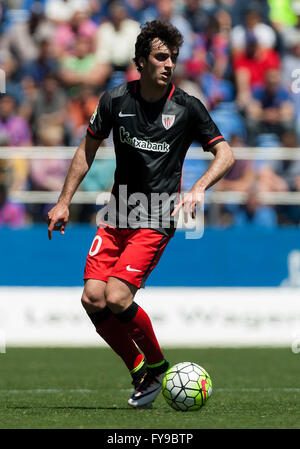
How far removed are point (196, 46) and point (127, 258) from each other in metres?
9.13

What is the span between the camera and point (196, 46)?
1506 centimetres

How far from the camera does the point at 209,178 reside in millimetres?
6469

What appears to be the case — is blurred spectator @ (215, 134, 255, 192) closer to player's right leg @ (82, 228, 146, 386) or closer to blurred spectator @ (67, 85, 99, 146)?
blurred spectator @ (67, 85, 99, 146)

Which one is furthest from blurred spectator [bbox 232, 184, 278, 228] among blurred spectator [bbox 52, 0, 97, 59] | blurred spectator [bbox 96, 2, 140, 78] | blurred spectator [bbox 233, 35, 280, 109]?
blurred spectator [bbox 52, 0, 97, 59]

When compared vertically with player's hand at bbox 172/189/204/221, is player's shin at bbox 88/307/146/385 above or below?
below

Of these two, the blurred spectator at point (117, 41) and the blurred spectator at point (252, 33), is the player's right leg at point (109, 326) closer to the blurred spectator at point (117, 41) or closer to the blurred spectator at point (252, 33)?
the blurred spectator at point (117, 41)

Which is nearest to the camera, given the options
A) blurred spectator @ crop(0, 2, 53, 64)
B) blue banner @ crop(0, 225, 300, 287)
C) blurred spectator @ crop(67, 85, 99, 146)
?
blue banner @ crop(0, 225, 300, 287)

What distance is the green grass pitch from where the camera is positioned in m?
5.74

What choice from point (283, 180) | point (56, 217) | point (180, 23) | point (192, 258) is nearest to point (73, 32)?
point (180, 23)

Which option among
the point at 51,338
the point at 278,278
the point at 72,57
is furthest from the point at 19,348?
the point at 72,57

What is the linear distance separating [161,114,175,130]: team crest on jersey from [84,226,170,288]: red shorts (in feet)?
2.51

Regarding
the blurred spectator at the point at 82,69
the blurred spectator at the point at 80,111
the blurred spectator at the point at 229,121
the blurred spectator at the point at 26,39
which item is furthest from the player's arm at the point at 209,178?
the blurred spectator at the point at 26,39

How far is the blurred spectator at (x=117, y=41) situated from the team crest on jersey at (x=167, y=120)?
8.31m
